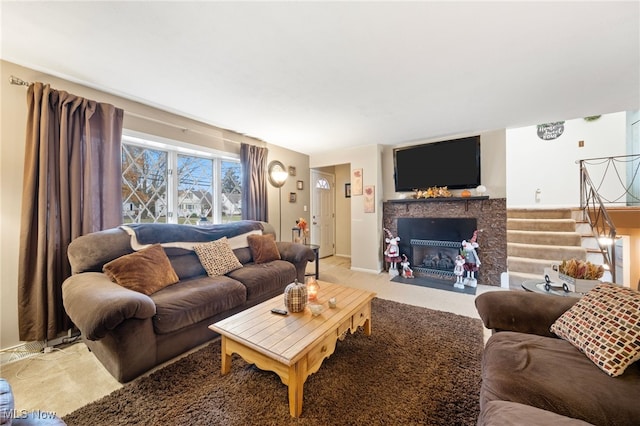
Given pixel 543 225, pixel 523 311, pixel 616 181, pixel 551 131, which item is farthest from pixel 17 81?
pixel 616 181

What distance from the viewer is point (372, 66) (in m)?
1.95

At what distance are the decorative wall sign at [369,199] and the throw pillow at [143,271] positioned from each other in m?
3.19

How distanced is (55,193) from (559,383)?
3.53 m

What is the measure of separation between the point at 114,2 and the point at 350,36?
4.60ft

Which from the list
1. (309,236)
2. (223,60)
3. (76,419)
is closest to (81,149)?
(223,60)

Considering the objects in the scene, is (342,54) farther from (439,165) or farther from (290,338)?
(439,165)

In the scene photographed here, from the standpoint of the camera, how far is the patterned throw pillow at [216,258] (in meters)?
2.55

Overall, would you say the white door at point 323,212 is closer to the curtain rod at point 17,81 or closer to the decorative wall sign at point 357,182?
the decorative wall sign at point 357,182

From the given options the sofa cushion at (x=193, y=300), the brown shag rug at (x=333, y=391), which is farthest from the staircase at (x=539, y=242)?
the sofa cushion at (x=193, y=300)

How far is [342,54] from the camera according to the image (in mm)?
1791

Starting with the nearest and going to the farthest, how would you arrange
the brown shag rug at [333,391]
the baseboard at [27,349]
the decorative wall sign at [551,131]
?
the brown shag rug at [333,391] < the baseboard at [27,349] < the decorative wall sign at [551,131]

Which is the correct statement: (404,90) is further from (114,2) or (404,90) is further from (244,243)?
(244,243)

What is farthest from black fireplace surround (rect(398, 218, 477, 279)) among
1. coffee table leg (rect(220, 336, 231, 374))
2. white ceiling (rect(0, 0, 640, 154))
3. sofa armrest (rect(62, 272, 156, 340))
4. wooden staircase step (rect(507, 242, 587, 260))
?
sofa armrest (rect(62, 272, 156, 340))

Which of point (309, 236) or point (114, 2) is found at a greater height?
point (114, 2)
